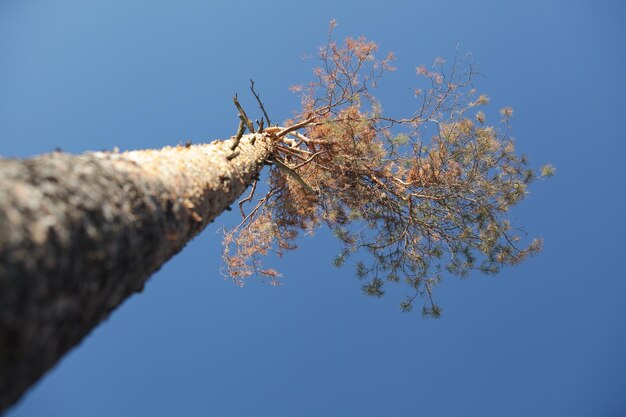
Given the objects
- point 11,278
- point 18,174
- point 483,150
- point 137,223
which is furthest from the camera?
point 483,150

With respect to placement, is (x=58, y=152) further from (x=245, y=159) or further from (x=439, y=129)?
(x=439, y=129)

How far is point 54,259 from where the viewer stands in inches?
59.2

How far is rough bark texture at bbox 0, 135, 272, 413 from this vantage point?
136cm

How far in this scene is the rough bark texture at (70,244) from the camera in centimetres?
136

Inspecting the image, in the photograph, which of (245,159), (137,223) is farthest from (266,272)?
Answer: (137,223)

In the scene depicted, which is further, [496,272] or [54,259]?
[496,272]

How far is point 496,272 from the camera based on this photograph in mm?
6934

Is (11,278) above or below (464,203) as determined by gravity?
below

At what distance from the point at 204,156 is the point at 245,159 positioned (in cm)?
130

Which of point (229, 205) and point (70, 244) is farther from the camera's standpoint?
point (229, 205)

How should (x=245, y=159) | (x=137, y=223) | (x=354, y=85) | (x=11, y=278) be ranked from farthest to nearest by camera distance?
(x=354, y=85) → (x=245, y=159) → (x=137, y=223) → (x=11, y=278)

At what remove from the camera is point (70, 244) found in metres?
1.59

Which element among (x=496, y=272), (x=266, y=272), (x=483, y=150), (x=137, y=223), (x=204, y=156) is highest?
(x=483, y=150)

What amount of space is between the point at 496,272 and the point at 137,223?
20.8ft
